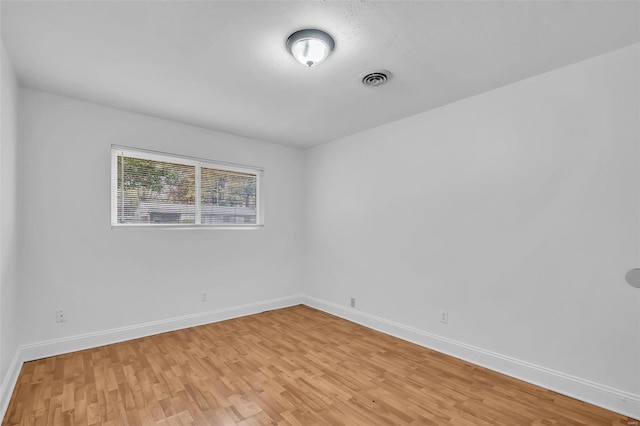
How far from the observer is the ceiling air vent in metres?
2.48

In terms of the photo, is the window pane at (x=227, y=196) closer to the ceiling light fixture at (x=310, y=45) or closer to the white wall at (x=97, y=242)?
the white wall at (x=97, y=242)

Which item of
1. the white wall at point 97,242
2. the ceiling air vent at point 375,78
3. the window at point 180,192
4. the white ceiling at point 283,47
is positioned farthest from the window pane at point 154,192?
the ceiling air vent at point 375,78

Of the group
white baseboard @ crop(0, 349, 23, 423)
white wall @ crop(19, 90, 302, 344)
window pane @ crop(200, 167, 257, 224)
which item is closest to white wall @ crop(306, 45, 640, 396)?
window pane @ crop(200, 167, 257, 224)

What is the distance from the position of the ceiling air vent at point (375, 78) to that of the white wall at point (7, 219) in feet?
8.73

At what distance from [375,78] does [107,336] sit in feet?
12.2

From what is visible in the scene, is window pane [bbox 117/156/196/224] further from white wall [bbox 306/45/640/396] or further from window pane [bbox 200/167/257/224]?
white wall [bbox 306/45/640/396]

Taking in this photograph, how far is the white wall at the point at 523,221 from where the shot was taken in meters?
2.13

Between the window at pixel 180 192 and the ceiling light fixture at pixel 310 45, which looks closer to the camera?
the ceiling light fixture at pixel 310 45

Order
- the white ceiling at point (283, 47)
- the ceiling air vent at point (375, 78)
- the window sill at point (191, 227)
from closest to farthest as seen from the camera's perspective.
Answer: the white ceiling at point (283, 47) < the ceiling air vent at point (375, 78) < the window sill at point (191, 227)

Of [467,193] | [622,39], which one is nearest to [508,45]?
[622,39]

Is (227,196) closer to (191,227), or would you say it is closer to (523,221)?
(191,227)

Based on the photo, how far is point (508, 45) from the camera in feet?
6.81

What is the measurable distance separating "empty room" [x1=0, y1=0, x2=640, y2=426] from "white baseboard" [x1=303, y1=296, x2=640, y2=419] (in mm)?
16

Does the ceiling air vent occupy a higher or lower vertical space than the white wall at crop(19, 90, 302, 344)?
higher
